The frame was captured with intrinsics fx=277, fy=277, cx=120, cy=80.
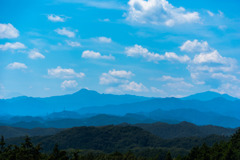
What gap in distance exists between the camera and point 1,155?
61.8m

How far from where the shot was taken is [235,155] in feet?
255

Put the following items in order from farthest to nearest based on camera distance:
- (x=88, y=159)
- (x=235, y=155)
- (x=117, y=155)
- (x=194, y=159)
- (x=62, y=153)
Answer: (x=117, y=155) < (x=88, y=159) < (x=194, y=159) < (x=235, y=155) < (x=62, y=153)

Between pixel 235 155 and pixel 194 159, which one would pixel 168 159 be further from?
pixel 235 155

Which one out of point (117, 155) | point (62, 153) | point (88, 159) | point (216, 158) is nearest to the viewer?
point (62, 153)

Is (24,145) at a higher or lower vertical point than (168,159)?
higher

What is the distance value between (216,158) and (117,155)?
85966mm

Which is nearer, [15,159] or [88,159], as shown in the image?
[15,159]

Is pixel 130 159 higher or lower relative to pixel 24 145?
lower

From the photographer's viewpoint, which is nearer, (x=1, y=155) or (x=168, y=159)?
(x=1, y=155)

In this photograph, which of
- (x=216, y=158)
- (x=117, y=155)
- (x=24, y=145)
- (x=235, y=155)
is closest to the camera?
(x=24, y=145)

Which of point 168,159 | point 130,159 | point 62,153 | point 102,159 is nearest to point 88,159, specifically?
point 102,159

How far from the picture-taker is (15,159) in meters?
57.3

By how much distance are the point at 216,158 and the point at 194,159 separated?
355 inches

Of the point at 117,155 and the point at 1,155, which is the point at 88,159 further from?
the point at 1,155
